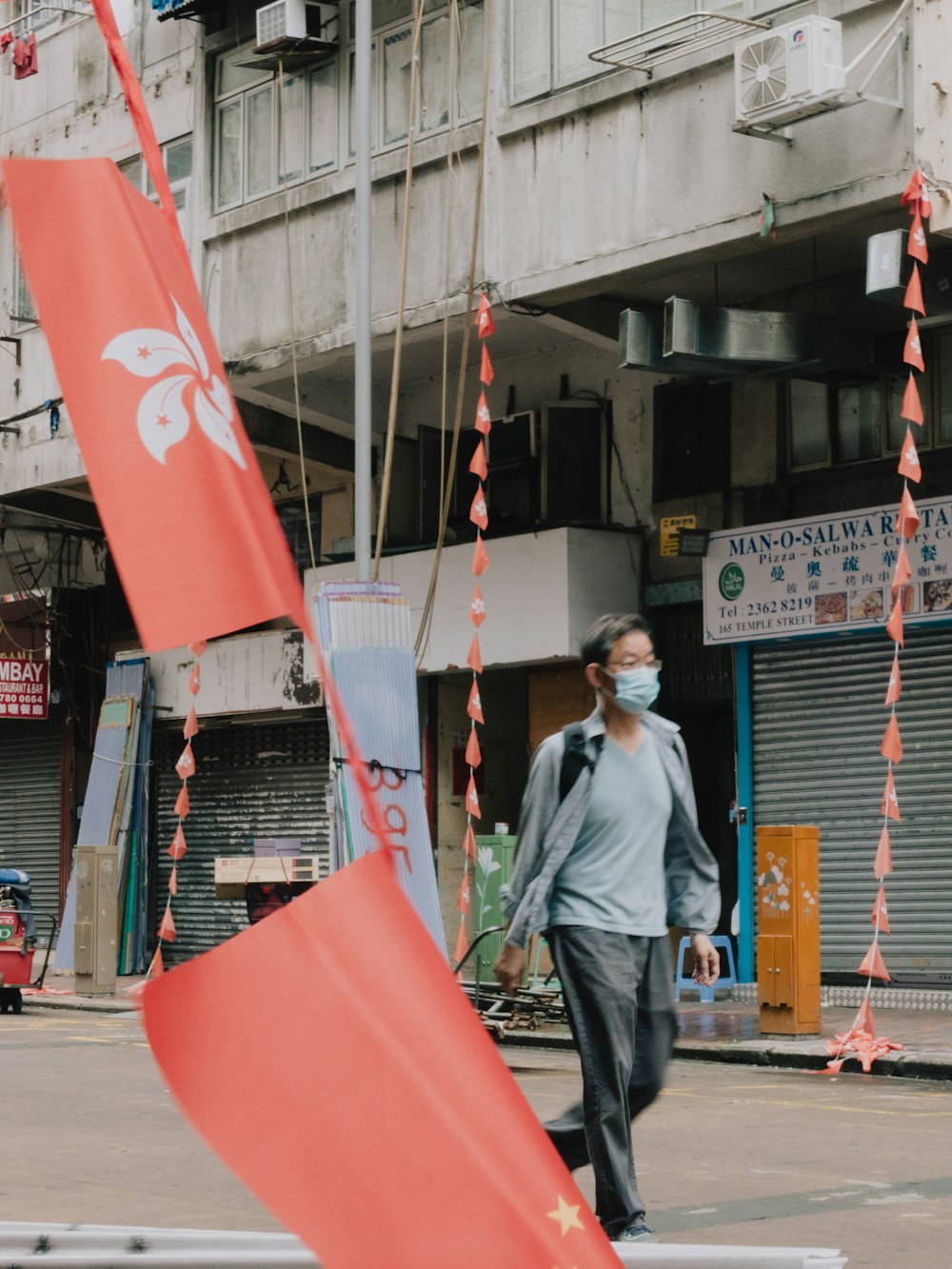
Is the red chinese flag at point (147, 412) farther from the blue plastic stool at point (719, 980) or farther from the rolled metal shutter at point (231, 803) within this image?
the rolled metal shutter at point (231, 803)

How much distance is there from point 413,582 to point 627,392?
9.15 ft

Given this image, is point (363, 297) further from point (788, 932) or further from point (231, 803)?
point (231, 803)

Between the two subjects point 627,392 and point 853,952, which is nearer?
point 853,952

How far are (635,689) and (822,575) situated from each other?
10759 mm

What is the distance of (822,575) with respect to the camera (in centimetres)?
1622

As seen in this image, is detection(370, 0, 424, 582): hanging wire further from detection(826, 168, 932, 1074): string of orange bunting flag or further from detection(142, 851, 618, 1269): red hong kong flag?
detection(142, 851, 618, 1269): red hong kong flag

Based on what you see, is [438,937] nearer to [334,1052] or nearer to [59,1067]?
[59,1067]

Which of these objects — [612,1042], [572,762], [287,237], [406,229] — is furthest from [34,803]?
[612,1042]

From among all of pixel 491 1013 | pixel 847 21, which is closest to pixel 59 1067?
pixel 491 1013

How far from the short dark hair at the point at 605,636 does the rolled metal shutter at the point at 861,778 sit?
10169 millimetres

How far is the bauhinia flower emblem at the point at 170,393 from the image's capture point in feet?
11.8

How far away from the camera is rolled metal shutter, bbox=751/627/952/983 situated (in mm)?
15648

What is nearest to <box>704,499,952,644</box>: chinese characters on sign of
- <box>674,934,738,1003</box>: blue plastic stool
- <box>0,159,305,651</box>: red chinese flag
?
<box>674,934,738,1003</box>: blue plastic stool

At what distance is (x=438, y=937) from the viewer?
1484 cm
